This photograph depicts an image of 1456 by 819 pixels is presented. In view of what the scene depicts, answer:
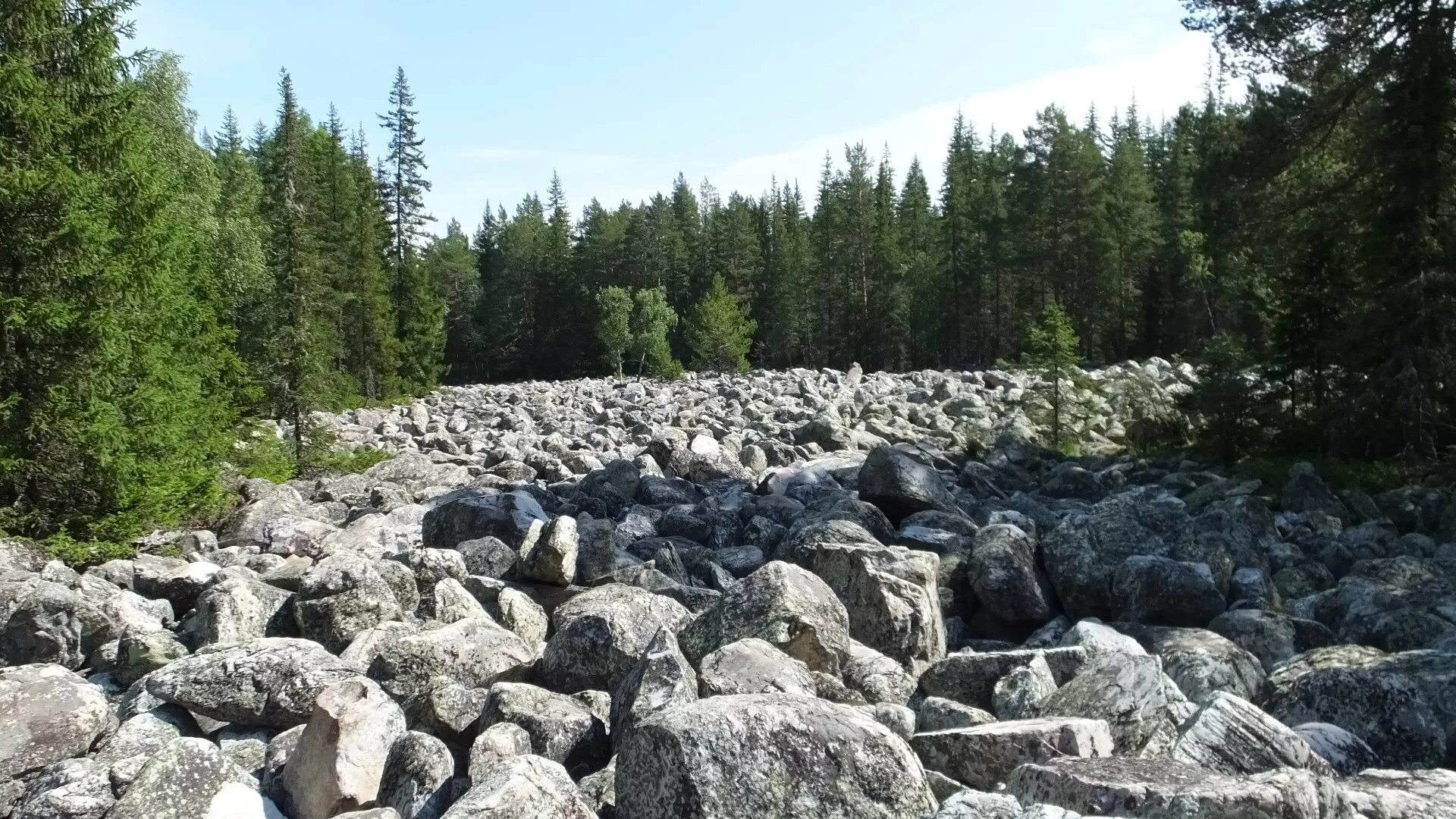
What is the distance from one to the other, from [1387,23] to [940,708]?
18.6m

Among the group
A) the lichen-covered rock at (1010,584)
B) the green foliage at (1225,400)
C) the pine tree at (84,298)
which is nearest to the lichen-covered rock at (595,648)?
the lichen-covered rock at (1010,584)

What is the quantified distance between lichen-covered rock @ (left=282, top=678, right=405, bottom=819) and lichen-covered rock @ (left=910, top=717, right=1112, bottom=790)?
8.51 feet

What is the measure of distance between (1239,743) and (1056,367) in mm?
18275

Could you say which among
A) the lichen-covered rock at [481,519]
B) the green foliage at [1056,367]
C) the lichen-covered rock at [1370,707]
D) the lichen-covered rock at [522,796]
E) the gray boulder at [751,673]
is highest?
the green foliage at [1056,367]

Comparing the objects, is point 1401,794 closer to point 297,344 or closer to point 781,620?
point 781,620

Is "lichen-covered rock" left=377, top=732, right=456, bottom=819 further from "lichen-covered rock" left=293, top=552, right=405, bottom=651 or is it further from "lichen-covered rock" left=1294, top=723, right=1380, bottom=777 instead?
Result: "lichen-covered rock" left=1294, top=723, right=1380, bottom=777

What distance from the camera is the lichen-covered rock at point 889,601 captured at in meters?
7.02

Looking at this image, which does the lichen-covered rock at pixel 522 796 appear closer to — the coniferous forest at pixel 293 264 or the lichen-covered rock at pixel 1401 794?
the lichen-covered rock at pixel 1401 794

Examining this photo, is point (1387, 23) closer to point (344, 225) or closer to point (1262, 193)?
point (1262, 193)

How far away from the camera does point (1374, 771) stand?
4.52 m

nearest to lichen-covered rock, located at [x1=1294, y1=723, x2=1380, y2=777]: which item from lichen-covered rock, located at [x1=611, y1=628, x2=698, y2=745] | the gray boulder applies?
the gray boulder

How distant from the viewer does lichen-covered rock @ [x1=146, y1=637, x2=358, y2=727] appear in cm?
566

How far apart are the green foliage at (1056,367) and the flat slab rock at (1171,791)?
17974 millimetres

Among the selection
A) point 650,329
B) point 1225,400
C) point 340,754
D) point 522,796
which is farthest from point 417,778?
point 650,329
